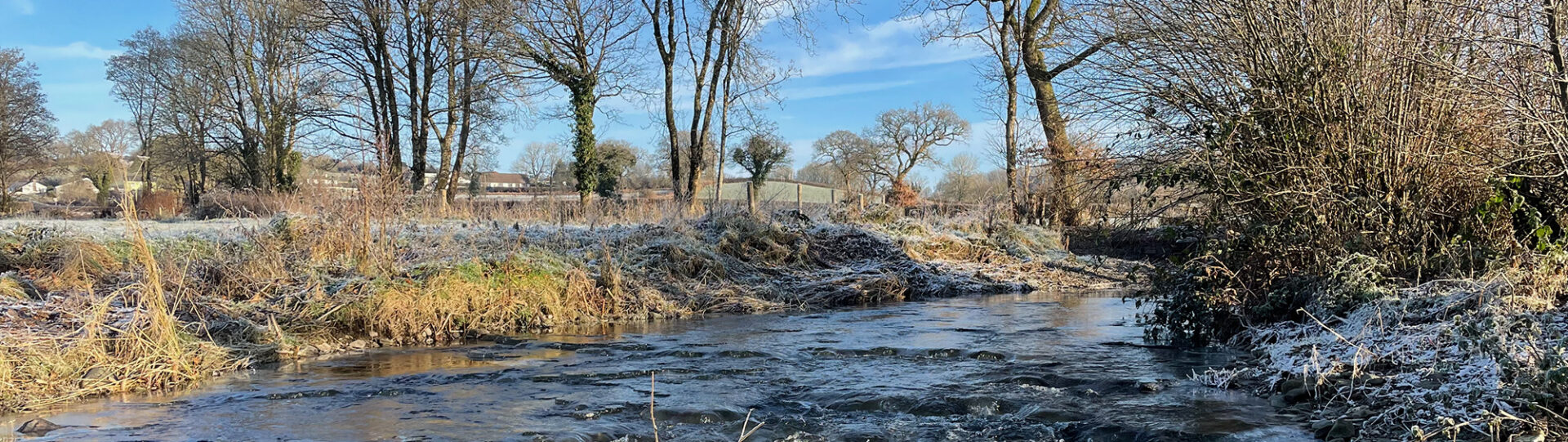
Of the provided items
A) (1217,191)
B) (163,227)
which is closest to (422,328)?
(163,227)

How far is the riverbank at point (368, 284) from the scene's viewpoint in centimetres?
627

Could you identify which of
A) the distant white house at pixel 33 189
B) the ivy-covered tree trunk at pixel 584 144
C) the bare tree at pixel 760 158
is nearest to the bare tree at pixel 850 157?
the bare tree at pixel 760 158

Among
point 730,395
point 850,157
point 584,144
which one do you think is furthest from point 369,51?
point 850,157

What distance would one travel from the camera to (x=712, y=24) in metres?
23.5

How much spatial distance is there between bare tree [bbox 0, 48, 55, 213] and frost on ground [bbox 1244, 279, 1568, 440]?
38.7 metres

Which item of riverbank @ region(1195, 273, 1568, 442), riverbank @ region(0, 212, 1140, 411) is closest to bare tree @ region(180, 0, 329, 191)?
riverbank @ region(0, 212, 1140, 411)

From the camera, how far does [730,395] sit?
232 inches

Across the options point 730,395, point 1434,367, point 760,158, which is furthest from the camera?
point 760,158

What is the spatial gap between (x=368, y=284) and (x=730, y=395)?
177 inches

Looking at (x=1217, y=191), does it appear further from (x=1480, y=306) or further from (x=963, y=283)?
(x=963, y=283)

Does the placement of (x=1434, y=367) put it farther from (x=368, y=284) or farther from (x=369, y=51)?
(x=369, y=51)

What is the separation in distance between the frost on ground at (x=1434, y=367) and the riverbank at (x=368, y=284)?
22.1 ft

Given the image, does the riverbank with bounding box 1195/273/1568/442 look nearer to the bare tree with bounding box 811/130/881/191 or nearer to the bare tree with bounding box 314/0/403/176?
the bare tree with bounding box 314/0/403/176

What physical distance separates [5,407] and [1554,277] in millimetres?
8931
